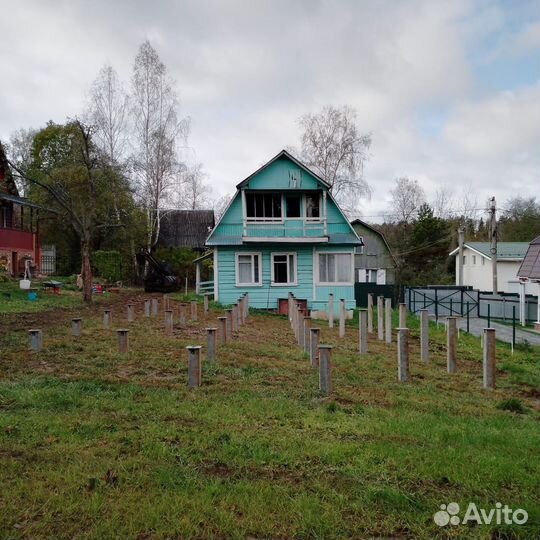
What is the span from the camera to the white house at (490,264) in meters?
38.3

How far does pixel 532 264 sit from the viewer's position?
71.1ft

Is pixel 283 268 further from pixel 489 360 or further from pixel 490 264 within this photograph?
pixel 490 264

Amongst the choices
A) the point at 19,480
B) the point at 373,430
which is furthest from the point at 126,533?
the point at 373,430

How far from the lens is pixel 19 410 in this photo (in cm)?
596

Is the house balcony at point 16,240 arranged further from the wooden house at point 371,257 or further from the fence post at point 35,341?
the wooden house at point 371,257

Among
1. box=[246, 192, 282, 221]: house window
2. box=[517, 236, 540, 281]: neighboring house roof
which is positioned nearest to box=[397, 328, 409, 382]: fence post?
box=[517, 236, 540, 281]: neighboring house roof

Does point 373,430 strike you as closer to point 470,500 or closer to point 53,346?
point 470,500

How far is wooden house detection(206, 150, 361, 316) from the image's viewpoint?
2398cm

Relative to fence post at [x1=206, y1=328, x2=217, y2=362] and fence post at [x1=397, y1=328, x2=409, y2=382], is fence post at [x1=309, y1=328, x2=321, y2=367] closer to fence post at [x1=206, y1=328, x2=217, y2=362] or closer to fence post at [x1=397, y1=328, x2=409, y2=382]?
fence post at [x1=397, y1=328, x2=409, y2=382]

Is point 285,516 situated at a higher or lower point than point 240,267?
lower

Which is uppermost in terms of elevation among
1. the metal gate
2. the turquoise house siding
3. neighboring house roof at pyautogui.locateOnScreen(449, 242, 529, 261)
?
neighboring house roof at pyautogui.locateOnScreen(449, 242, 529, 261)

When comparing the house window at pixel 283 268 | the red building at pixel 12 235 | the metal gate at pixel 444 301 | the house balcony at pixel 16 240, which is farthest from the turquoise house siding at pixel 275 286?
the house balcony at pixel 16 240

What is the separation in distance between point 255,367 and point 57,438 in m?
4.29

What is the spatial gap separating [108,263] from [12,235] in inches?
247
